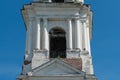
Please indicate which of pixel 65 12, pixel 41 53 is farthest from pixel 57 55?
pixel 65 12

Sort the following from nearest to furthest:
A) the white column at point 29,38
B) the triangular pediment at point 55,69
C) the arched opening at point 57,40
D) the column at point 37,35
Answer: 1. the triangular pediment at point 55,69
2. the column at point 37,35
3. the white column at point 29,38
4. the arched opening at point 57,40

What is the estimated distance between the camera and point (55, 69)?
2838 cm

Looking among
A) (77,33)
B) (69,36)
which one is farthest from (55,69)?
(77,33)

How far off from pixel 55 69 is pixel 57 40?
2866 mm

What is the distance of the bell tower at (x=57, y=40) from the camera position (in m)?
28.2

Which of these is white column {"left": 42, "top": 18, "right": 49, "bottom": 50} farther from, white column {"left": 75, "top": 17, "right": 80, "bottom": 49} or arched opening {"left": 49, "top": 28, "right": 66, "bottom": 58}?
white column {"left": 75, "top": 17, "right": 80, "bottom": 49}

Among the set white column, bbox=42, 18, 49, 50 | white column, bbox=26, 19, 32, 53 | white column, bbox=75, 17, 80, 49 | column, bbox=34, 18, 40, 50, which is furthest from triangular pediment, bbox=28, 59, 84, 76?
white column, bbox=26, 19, 32, 53

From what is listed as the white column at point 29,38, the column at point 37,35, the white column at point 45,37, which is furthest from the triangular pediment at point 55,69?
the white column at point 29,38

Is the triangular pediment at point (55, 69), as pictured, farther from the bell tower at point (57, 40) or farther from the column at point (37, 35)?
the column at point (37, 35)

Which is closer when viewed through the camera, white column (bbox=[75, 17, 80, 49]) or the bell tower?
→ the bell tower

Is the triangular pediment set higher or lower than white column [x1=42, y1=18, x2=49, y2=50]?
lower

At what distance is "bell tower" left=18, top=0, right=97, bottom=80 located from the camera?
92.6 ft

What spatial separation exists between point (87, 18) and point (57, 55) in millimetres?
3430

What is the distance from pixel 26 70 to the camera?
28578mm
